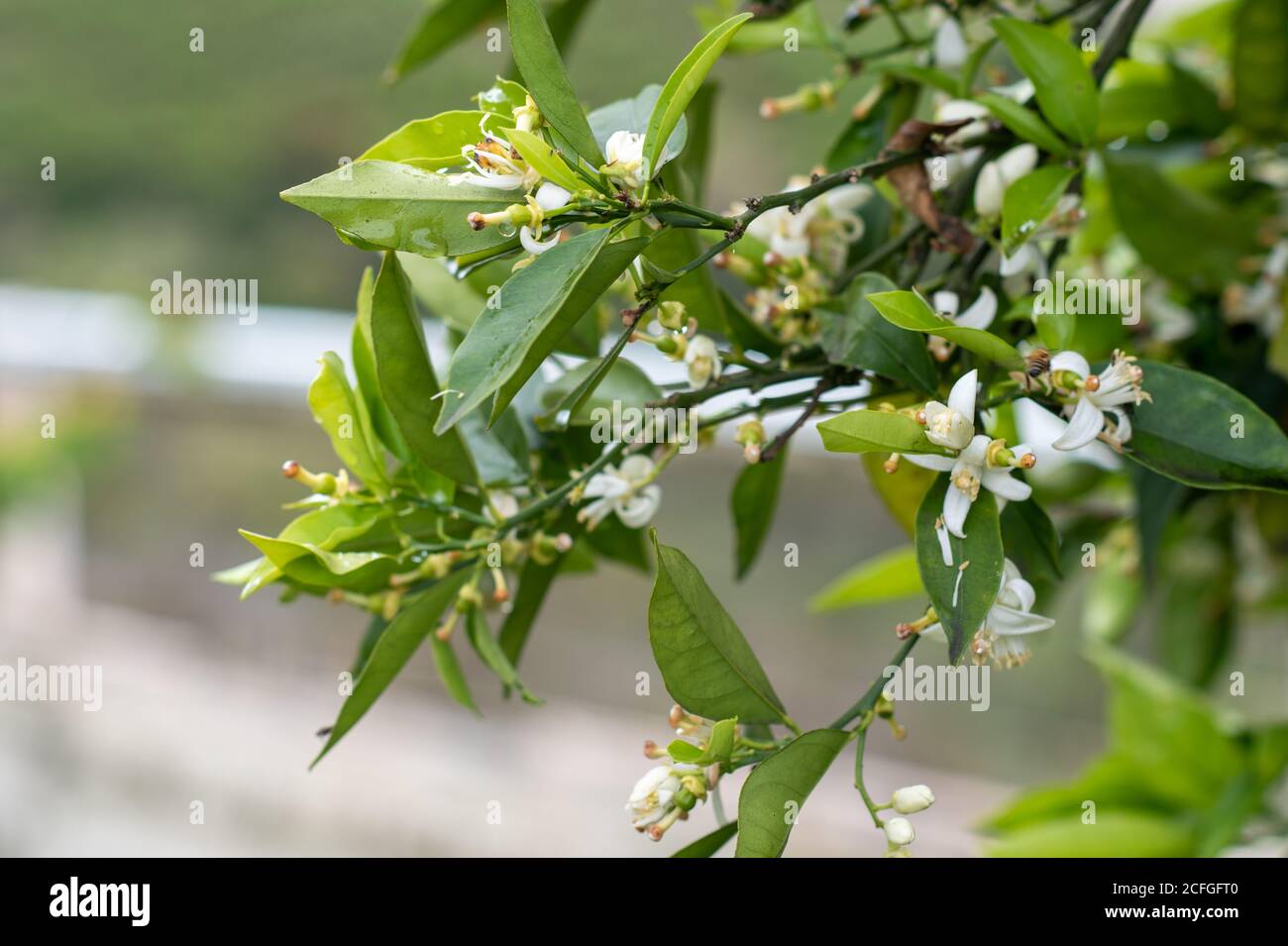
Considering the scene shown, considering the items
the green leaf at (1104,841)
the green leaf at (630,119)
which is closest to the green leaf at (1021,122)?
the green leaf at (630,119)

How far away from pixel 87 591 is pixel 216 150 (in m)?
1.67

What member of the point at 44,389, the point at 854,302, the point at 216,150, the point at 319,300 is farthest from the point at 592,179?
the point at 216,150

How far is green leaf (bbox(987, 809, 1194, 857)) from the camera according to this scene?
0.57m

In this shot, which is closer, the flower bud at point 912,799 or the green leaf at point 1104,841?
the flower bud at point 912,799

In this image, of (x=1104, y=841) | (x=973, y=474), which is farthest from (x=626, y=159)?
(x=1104, y=841)

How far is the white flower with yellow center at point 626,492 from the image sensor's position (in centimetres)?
36

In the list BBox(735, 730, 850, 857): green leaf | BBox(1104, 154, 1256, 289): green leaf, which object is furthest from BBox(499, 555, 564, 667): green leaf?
BBox(1104, 154, 1256, 289): green leaf

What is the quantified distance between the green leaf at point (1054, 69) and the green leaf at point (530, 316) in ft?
0.53

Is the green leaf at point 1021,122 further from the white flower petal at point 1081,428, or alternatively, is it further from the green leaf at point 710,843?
the green leaf at point 710,843

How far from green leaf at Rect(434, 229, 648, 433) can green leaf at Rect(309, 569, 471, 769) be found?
0.33 feet

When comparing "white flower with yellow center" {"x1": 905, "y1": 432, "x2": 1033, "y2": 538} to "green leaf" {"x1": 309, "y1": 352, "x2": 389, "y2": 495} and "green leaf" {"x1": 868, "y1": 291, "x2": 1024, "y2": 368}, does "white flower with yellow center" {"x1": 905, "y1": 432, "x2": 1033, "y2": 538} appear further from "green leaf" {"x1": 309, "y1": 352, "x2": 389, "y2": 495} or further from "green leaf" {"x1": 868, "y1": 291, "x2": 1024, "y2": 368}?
"green leaf" {"x1": 309, "y1": 352, "x2": 389, "y2": 495}

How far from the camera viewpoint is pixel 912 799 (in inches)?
12.4

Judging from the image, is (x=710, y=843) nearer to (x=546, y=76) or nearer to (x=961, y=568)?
(x=961, y=568)

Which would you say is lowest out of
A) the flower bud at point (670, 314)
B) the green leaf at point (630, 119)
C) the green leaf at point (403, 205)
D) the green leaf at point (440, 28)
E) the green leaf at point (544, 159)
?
the flower bud at point (670, 314)
